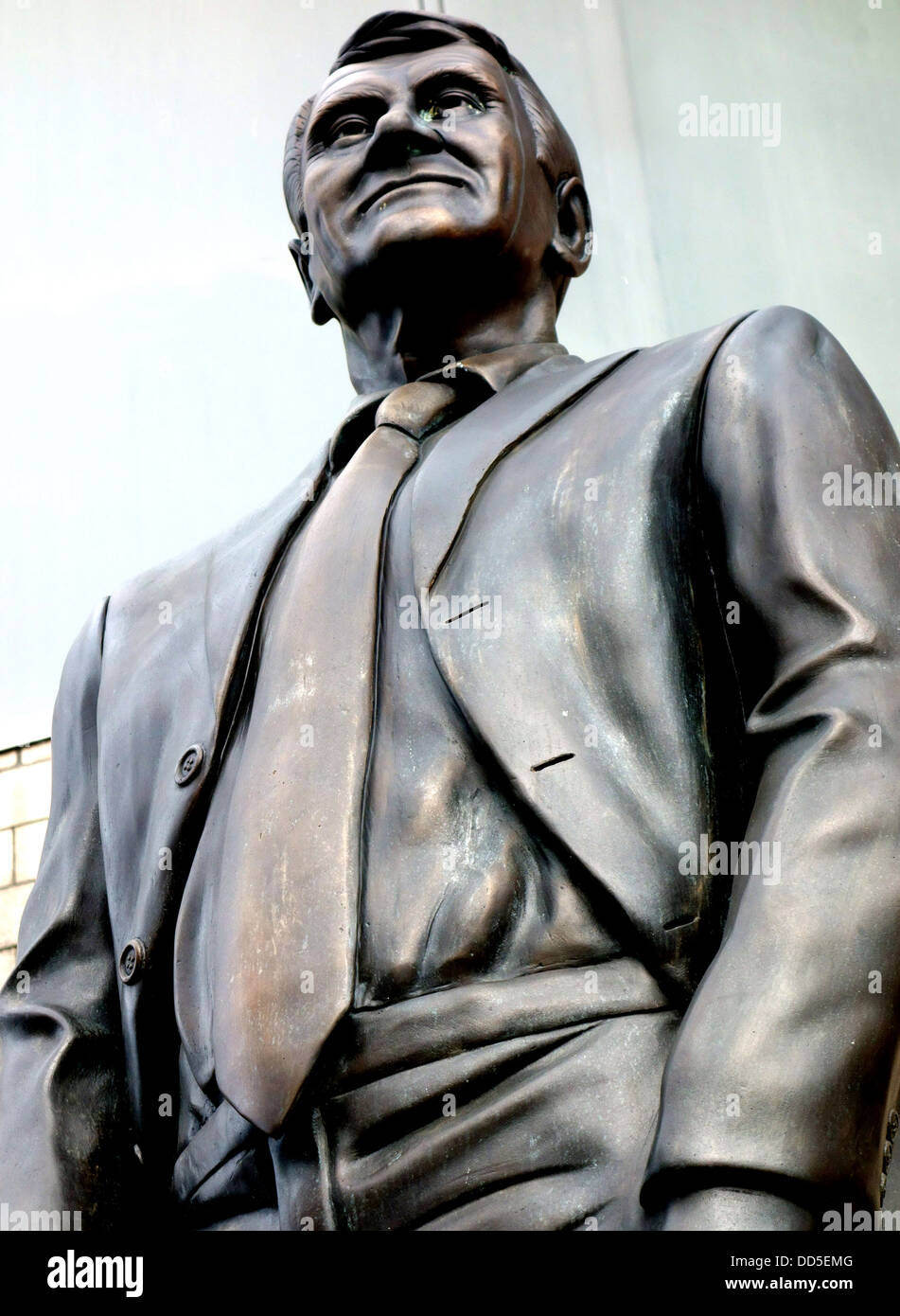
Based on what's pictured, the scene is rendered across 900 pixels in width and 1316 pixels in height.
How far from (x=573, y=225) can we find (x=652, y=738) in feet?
3.26

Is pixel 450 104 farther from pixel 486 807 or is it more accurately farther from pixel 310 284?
pixel 486 807

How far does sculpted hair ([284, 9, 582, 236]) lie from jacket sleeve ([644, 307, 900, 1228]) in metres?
0.63

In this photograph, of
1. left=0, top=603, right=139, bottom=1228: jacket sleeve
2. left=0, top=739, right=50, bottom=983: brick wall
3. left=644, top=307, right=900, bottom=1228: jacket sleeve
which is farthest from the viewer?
left=0, top=739, right=50, bottom=983: brick wall

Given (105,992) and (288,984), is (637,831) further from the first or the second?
(105,992)

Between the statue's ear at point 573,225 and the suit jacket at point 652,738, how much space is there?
1.08 ft

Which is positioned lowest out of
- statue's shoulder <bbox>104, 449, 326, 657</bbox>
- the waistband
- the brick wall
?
the brick wall

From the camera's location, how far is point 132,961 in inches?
91.8

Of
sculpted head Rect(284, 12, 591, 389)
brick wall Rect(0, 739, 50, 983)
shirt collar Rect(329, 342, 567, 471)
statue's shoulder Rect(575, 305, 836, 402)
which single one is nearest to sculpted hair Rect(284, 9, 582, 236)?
sculpted head Rect(284, 12, 591, 389)

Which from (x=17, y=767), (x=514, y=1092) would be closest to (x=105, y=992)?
(x=514, y=1092)

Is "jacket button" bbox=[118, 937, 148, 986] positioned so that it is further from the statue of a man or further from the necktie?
the necktie

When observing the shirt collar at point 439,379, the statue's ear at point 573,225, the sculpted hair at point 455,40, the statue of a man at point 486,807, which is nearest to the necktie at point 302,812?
the statue of a man at point 486,807

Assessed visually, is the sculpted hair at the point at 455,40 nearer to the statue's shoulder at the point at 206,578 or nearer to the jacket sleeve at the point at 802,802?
the statue's shoulder at the point at 206,578

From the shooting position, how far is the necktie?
1993mm

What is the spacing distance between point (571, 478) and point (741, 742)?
0.36 metres
